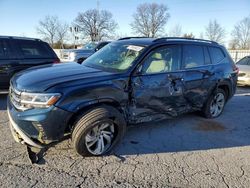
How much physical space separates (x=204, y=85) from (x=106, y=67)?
2.24 metres

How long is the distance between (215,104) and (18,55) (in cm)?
527

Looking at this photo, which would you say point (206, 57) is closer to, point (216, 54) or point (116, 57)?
point (216, 54)

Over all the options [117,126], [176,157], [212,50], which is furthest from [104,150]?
[212,50]

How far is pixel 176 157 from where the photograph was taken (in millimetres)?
3803

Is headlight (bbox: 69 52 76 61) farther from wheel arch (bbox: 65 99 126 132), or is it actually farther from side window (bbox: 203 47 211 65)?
wheel arch (bbox: 65 99 126 132)

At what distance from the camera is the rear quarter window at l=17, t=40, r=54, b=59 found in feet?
22.4

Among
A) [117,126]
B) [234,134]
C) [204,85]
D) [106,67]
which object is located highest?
[106,67]

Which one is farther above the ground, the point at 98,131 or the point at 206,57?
the point at 206,57

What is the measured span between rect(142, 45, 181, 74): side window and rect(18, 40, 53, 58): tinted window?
13.4ft

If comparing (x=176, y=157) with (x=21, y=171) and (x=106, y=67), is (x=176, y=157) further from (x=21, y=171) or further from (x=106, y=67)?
(x=21, y=171)

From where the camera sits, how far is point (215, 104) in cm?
583

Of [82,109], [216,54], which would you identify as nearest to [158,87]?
[82,109]

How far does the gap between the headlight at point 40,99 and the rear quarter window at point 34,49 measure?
3995 mm

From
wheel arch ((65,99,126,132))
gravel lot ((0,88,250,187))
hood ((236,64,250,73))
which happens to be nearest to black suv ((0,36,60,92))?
gravel lot ((0,88,250,187))
